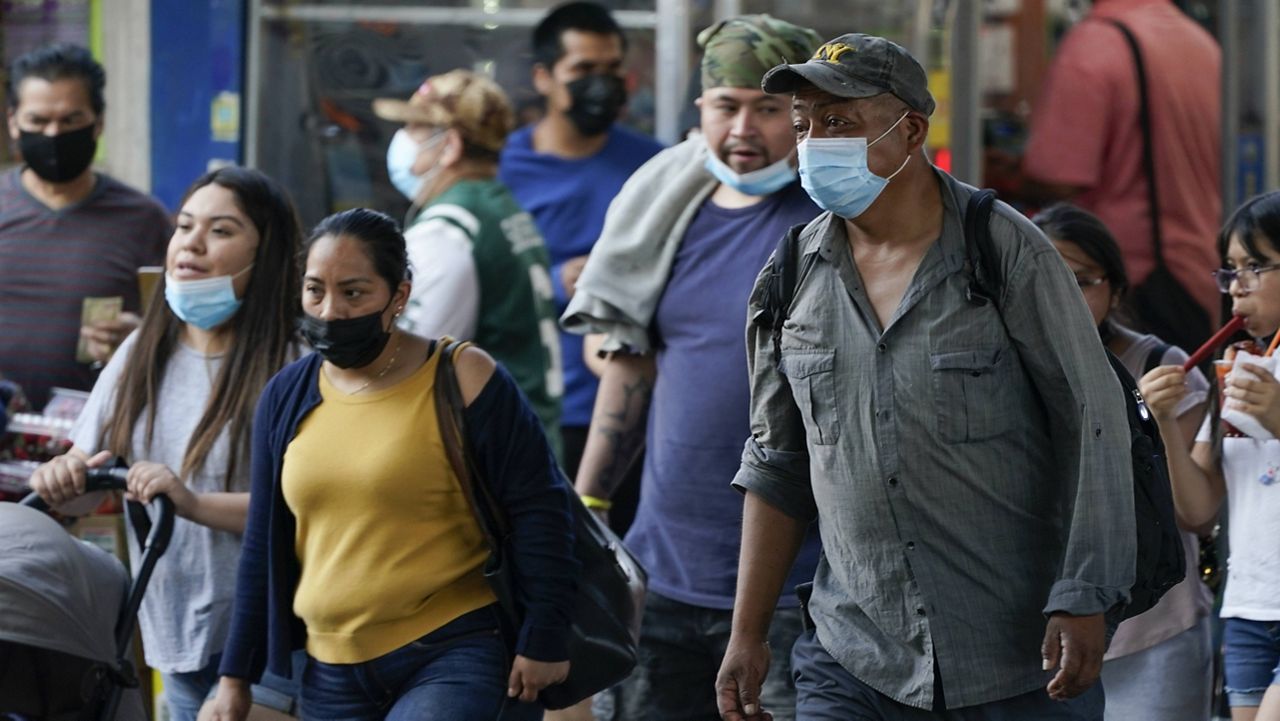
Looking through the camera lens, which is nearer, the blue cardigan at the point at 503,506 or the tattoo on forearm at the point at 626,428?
the blue cardigan at the point at 503,506

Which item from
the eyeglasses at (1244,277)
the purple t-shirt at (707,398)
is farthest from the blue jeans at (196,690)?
the eyeglasses at (1244,277)

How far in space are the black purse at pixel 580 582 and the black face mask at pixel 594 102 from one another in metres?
2.97

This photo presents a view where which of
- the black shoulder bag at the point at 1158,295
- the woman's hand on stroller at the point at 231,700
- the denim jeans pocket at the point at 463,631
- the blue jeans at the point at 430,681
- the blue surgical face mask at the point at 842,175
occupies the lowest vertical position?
the woman's hand on stroller at the point at 231,700

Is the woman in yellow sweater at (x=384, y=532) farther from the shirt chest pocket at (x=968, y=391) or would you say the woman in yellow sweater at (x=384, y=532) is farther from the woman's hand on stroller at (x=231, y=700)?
the shirt chest pocket at (x=968, y=391)

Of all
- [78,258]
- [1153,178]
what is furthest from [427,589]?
[1153,178]

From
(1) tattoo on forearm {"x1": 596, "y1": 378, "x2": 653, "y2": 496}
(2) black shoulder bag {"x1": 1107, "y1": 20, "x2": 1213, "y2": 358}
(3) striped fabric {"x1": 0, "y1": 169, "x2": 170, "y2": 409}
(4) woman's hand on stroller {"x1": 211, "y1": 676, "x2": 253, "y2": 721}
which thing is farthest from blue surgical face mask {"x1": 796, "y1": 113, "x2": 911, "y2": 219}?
(2) black shoulder bag {"x1": 1107, "y1": 20, "x2": 1213, "y2": 358}

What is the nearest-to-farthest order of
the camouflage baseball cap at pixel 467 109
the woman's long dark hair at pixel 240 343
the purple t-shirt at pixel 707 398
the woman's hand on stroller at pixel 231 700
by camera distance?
the woman's hand on stroller at pixel 231 700, the purple t-shirt at pixel 707 398, the woman's long dark hair at pixel 240 343, the camouflage baseball cap at pixel 467 109

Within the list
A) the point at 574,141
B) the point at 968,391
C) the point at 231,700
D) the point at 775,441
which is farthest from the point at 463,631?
the point at 574,141

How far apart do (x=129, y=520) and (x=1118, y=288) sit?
2.63 metres

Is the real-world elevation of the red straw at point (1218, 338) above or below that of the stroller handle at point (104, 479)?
above

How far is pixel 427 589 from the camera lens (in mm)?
4211

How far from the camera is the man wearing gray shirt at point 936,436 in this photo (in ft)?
11.2

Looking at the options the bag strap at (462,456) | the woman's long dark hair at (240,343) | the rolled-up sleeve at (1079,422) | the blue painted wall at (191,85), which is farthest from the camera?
the blue painted wall at (191,85)

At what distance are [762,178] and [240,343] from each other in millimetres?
1453
